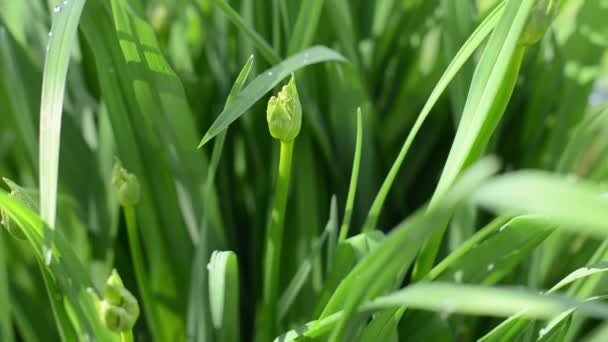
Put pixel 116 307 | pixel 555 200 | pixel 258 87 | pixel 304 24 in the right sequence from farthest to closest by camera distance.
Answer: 1. pixel 304 24
2. pixel 258 87
3. pixel 116 307
4. pixel 555 200

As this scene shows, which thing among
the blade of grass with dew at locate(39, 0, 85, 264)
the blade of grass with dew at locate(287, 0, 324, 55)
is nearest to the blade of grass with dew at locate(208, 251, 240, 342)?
the blade of grass with dew at locate(39, 0, 85, 264)

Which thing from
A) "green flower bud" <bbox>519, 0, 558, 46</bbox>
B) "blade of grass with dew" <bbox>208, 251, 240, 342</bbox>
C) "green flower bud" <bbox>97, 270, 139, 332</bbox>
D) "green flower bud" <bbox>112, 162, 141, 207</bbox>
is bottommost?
"blade of grass with dew" <bbox>208, 251, 240, 342</bbox>

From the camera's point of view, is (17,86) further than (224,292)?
Yes

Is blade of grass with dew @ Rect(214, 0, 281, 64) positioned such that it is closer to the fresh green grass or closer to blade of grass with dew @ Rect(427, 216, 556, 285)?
the fresh green grass

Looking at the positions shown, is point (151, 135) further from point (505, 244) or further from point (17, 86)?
point (505, 244)

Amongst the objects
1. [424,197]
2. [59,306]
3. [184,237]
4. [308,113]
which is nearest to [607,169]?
[424,197]

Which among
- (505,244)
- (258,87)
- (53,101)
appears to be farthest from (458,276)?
(53,101)

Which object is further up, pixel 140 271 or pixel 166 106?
pixel 166 106
